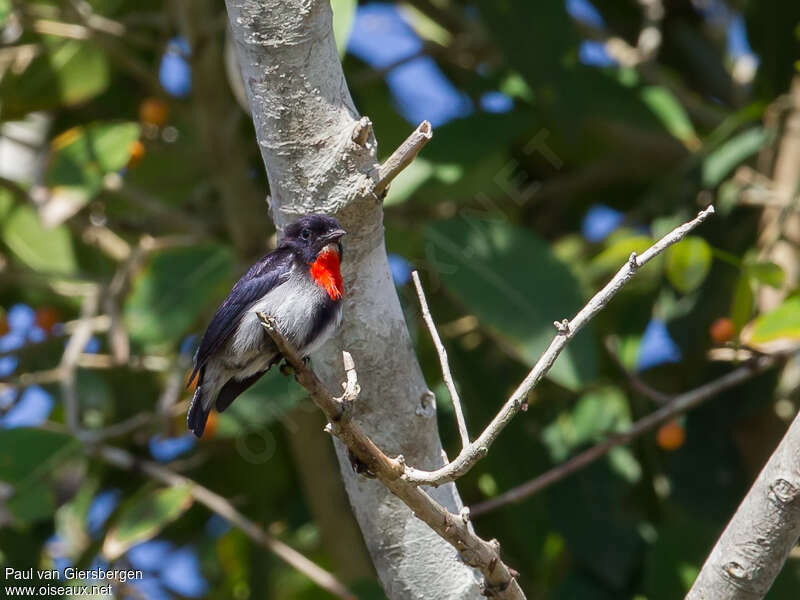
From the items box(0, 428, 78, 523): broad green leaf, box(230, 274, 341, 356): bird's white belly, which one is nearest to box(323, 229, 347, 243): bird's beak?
box(230, 274, 341, 356): bird's white belly

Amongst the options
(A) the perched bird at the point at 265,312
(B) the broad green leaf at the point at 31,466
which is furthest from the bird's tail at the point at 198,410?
(B) the broad green leaf at the point at 31,466

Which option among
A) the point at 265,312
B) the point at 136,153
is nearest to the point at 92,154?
the point at 136,153

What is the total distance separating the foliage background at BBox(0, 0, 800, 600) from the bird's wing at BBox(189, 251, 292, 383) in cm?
91

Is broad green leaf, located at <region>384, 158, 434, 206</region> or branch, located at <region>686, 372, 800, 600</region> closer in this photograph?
branch, located at <region>686, 372, 800, 600</region>

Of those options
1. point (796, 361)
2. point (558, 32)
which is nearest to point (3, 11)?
point (558, 32)

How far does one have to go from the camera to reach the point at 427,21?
5.54 m

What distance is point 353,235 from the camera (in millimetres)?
2293

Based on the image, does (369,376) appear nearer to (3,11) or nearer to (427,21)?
(3,11)

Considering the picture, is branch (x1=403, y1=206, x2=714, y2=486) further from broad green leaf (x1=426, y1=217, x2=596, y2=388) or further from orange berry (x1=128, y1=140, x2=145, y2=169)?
orange berry (x1=128, y1=140, x2=145, y2=169)

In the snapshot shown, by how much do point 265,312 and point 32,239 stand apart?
2.03 metres

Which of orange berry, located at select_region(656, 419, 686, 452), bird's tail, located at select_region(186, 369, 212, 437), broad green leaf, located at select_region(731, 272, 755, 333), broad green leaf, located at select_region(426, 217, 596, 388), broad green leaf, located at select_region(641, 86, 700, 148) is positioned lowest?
orange berry, located at select_region(656, 419, 686, 452)

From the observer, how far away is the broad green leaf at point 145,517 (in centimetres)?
359

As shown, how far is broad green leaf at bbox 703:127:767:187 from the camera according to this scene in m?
3.90

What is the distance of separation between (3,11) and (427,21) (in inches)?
92.3
